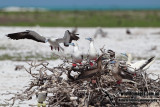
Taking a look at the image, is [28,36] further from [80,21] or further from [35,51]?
[80,21]

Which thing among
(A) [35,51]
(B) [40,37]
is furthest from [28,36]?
(A) [35,51]

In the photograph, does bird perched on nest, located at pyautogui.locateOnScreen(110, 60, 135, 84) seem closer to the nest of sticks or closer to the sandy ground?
the nest of sticks

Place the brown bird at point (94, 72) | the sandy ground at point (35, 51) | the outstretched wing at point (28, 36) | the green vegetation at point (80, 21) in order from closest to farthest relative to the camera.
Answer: the brown bird at point (94, 72), the outstretched wing at point (28, 36), the sandy ground at point (35, 51), the green vegetation at point (80, 21)

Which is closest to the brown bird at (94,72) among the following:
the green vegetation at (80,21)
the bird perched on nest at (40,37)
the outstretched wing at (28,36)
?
the bird perched on nest at (40,37)

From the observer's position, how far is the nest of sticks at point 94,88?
8.02 meters

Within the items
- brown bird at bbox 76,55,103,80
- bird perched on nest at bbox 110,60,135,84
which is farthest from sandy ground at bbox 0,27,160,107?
A: bird perched on nest at bbox 110,60,135,84

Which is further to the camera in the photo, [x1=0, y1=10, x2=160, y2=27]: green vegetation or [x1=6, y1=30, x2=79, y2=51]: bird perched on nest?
[x1=0, y1=10, x2=160, y2=27]: green vegetation

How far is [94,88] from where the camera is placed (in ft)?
26.6

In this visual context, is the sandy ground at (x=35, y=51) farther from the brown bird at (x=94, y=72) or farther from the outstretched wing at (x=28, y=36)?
the brown bird at (x=94, y=72)

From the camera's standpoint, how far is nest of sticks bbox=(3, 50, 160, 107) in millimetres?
8023

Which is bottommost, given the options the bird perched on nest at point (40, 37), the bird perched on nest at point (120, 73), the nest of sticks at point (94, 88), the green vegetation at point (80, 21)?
the nest of sticks at point (94, 88)

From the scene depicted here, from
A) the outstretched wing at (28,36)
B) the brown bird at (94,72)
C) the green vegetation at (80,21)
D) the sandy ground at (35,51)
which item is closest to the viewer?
the brown bird at (94,72)

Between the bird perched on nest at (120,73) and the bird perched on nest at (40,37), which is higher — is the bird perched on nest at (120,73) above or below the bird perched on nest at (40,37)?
below

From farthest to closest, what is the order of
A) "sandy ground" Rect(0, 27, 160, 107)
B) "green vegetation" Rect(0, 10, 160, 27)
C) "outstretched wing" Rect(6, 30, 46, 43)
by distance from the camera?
"green vegetation" Rect(0, 10, 160, 27)
"sandy ground" Rect(0, 27, 160, 107)
"outstretched wing" Rect(6, 30, 46, 43)
